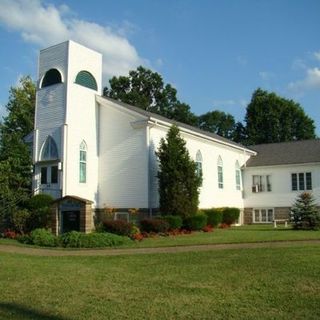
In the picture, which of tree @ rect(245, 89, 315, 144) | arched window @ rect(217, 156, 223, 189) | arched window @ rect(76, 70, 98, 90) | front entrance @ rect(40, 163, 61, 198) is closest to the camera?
front entrance @ rect(40, 163, 61, 198)

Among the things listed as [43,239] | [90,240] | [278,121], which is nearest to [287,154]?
[90,240]

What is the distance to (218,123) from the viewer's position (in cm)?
7050

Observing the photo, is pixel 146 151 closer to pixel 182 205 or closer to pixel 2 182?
pixel 182 205

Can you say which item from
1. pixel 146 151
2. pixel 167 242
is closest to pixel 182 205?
pixel 146 151

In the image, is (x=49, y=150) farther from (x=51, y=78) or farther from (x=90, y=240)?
(x=90, y=240)

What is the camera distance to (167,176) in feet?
83.9

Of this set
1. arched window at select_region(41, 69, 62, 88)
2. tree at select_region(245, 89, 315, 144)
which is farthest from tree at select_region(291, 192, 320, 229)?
tree at select_region(245, 89, 315, 144)

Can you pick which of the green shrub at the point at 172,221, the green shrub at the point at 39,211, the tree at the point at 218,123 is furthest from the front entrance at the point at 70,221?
the tree at the point at 218,123

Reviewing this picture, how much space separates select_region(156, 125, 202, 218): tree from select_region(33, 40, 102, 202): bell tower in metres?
4.53

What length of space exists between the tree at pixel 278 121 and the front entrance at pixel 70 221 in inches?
1696

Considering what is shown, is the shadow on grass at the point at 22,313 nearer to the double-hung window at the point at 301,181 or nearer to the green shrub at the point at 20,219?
the green shrub at the point at 20,219

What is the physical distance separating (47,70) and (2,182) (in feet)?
24.4

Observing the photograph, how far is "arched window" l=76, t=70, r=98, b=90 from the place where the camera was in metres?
27.8

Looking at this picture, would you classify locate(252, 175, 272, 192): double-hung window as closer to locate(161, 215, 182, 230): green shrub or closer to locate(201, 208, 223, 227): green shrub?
locate(201, 208, 223, 227): green shrub
